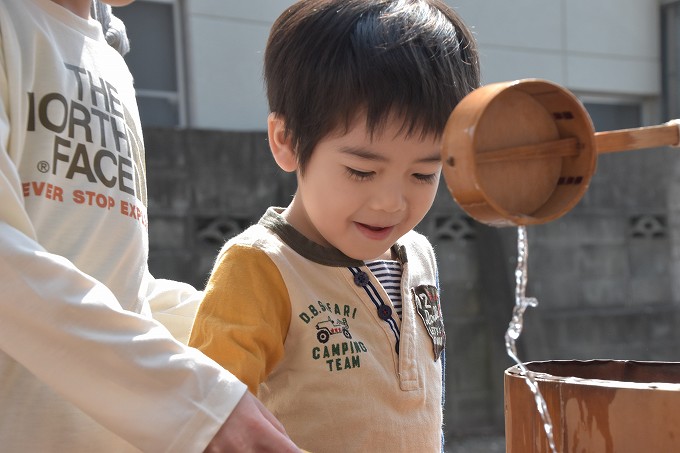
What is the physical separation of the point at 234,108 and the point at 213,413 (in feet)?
17.0

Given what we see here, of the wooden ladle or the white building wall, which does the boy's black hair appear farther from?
the white building wall

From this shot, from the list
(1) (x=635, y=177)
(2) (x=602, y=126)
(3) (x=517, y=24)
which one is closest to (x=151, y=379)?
(1) (x=635, y=177)

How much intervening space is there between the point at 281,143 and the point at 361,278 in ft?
0.90

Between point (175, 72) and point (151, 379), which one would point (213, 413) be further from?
point (175, 72)

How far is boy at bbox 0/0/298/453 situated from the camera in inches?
46.7

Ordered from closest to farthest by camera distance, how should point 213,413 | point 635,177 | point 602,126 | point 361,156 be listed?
point 213,413
point 361,156
point 635,177
point 602,126

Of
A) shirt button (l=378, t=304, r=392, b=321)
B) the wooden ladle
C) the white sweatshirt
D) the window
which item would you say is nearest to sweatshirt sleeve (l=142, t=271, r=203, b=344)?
the white sweatshirt

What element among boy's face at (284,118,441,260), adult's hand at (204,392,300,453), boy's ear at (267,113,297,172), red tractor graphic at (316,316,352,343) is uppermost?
boy's ear at (267,113,297,172)

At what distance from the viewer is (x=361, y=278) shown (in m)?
1.65

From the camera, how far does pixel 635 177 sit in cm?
709

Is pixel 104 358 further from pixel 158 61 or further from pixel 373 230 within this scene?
pixel 158 61

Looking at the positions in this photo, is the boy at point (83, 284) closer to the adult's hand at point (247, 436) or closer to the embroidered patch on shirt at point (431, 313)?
the adult's hand at point (247, 436)

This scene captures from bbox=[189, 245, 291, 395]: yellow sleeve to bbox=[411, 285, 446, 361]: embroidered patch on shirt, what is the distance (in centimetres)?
31

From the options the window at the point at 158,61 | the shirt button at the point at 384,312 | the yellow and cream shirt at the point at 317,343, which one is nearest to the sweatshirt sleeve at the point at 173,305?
the yellow and cream shirt at the point at 317,343
